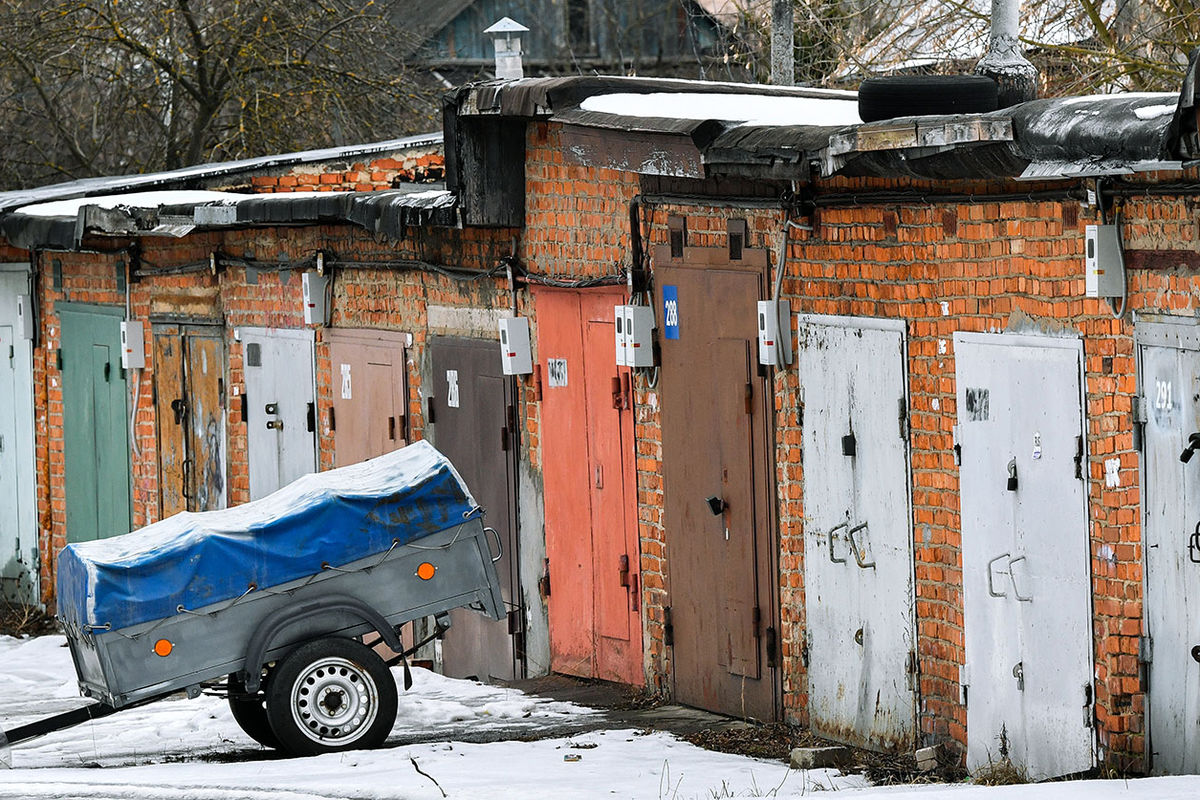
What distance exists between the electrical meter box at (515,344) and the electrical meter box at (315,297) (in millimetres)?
2306

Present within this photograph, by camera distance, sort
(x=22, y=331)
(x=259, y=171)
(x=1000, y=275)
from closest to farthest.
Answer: (x=1000, y=275), (x=259, y=171), (x=22, y=331)

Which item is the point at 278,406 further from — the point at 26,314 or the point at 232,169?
the point at 26,314

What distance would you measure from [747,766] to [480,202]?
4.08 metres

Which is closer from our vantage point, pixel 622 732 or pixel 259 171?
pixel 622 732

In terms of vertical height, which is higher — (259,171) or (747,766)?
(259,171)

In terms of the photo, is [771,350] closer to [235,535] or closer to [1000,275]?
[1000,275]

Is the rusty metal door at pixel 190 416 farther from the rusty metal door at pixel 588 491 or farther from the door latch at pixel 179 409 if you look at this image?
the rusty metal door at pixel 588 491

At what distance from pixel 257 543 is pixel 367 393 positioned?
3.93 metres

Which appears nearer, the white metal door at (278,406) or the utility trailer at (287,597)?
the utility trailer at (287,597)

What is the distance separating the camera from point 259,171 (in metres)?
15.7

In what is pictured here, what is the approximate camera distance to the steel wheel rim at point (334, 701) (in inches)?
368

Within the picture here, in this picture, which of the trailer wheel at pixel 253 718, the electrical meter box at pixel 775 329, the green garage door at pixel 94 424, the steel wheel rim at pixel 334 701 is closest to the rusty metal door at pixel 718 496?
the electrical meter box at pixel 775 329

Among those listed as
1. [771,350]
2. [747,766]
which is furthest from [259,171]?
[747,766]

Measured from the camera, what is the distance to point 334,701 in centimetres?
945
